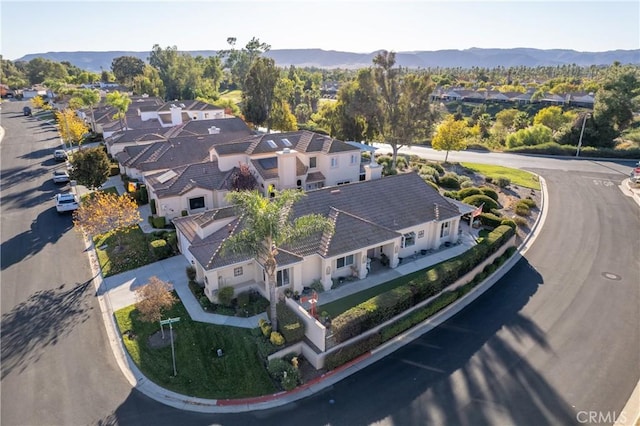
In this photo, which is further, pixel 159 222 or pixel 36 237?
pixel 159 222

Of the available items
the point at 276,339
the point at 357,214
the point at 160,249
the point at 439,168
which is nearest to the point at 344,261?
the point at 357,214

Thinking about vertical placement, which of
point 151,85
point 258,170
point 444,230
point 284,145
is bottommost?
point 444,230

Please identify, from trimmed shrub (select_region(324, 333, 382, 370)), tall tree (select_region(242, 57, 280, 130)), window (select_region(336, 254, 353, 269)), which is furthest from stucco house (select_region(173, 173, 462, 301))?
tall tree (select_region(242, 57, 280, 130))

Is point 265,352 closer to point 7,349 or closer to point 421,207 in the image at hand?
point 7,349

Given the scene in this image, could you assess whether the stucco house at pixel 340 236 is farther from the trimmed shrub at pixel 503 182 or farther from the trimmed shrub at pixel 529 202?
the trimmed shrub at pixel 503 182

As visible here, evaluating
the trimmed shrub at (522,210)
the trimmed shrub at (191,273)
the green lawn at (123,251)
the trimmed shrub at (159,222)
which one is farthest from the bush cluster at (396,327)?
the trimmed shrub at (159,222)

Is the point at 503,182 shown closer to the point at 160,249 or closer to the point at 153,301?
the point at 160,249
